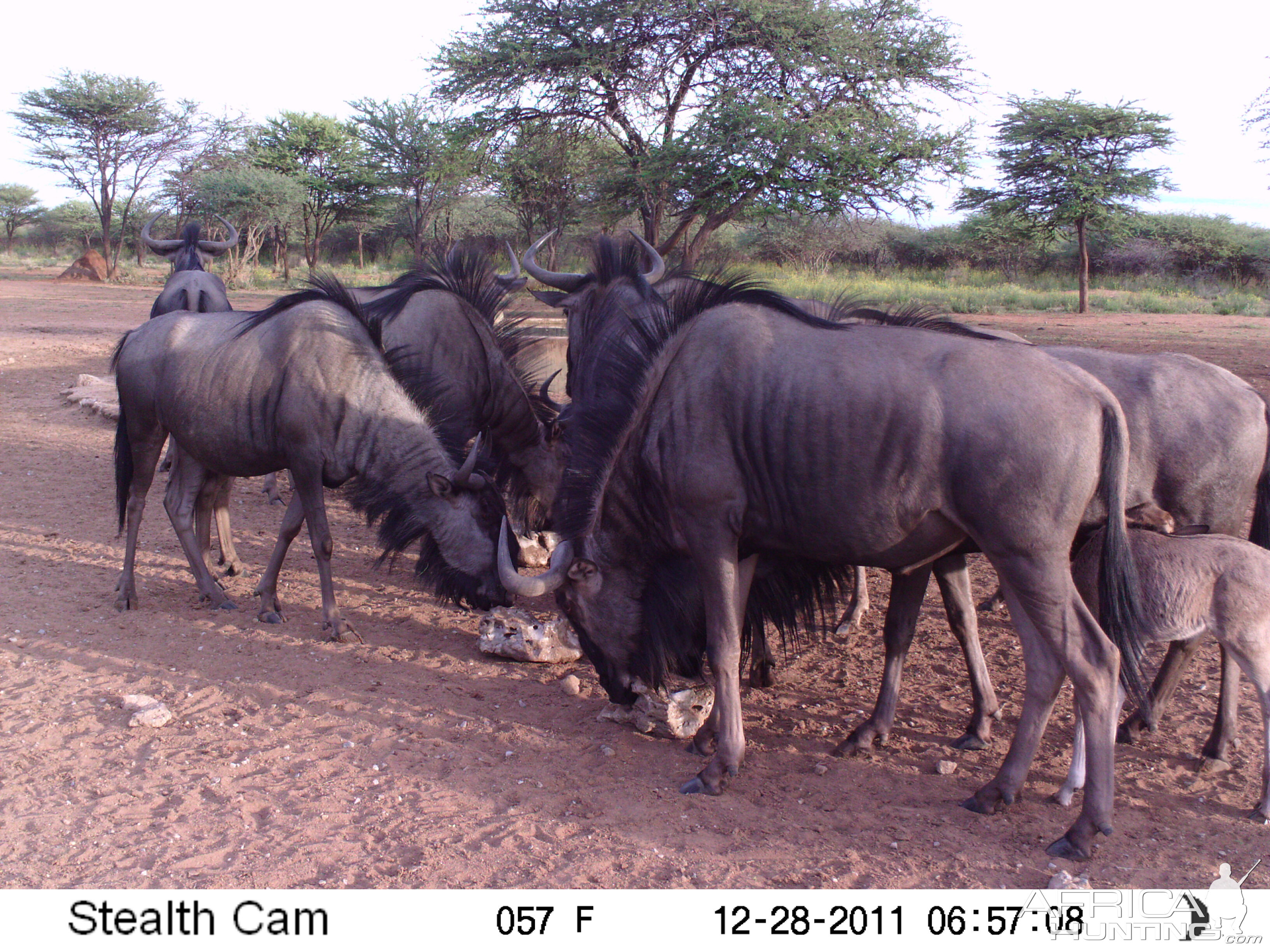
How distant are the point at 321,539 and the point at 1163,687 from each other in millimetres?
4218

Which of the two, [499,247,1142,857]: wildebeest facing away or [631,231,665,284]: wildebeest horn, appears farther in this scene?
[631,231,665,284]: wildebeest horn

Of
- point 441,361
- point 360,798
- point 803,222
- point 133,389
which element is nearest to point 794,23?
point 803,222

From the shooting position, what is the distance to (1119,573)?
332 cm

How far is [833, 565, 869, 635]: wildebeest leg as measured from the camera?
212 inches

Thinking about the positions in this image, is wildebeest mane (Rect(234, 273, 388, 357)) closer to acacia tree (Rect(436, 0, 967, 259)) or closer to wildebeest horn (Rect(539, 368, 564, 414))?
wildebeest horn (Rect(539, 368, 564, 414))

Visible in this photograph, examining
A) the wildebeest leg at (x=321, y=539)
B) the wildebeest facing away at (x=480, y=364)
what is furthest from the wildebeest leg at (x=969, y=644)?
the wildebeest leg at (x=321, y=539)

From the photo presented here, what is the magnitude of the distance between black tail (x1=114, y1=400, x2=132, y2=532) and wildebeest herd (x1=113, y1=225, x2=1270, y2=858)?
0.06 feet

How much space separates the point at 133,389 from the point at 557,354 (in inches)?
200

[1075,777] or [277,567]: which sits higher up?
[277,567]

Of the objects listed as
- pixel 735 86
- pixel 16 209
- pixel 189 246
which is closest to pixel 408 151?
pixel 735 86

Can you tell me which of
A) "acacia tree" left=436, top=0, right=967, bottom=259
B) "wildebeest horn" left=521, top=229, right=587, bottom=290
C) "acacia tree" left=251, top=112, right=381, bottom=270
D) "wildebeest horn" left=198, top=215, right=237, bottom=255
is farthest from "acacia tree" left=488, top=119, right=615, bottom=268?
"acacia tree" left=251, top=112, right=381, bottom=270

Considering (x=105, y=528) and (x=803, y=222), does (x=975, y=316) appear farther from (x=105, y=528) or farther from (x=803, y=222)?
(x=105, y=528)

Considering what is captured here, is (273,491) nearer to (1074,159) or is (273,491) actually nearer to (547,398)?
(547,398)

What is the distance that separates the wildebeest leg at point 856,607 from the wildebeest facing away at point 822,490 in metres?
1.29
